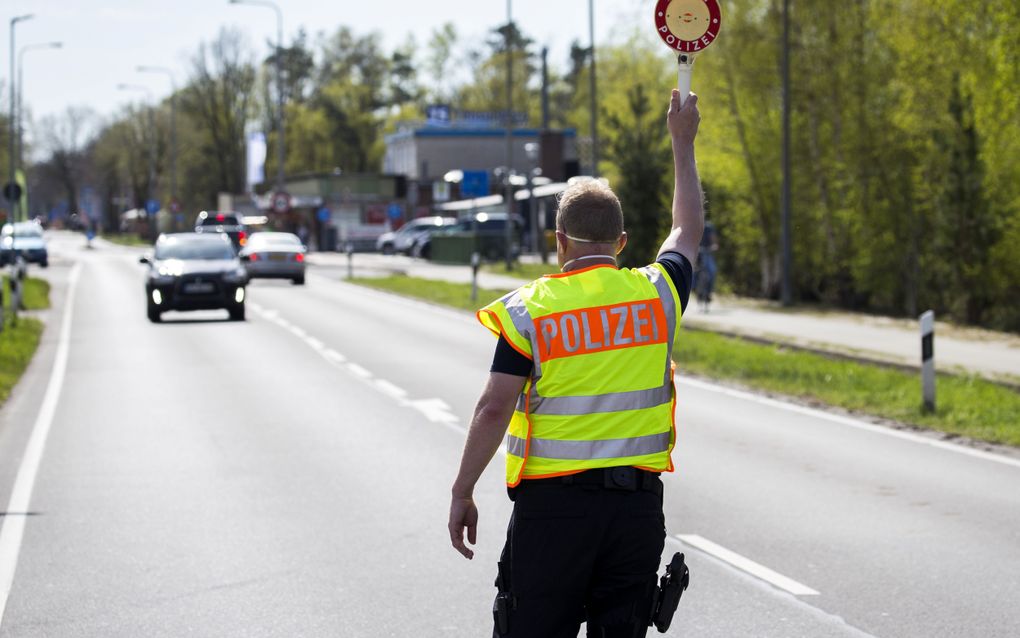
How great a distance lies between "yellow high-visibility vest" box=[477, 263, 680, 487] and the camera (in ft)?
13.4

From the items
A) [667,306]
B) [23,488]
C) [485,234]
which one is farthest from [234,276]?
[485,234]

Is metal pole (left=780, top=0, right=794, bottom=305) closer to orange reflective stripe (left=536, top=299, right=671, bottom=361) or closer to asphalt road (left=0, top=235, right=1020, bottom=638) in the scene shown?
asphalt road (left=0, top=235, right=1020, bottom=638)

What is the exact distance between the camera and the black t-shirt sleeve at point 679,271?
14.2 ft

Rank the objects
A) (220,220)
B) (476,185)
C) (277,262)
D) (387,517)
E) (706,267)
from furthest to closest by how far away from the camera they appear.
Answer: (220,220), (476,185), (277,262), (706,267), (387,517)

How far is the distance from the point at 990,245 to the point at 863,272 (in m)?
5.91

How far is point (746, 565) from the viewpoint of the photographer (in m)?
7.57

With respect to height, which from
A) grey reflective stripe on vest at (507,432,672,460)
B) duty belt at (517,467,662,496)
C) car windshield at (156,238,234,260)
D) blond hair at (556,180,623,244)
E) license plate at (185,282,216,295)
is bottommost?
license plate at (185,282,216,295)

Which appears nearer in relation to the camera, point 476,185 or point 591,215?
point 591,215

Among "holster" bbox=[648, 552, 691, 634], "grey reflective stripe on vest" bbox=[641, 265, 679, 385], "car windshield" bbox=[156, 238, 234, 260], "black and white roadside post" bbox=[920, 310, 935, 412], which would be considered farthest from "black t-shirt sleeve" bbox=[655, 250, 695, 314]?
"car windshield" bbox=[156, 238, 234, 260]

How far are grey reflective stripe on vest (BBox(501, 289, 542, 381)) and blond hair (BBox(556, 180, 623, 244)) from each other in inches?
9.7

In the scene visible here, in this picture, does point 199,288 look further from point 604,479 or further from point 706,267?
point 604,479

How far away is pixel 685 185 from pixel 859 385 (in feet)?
40.0

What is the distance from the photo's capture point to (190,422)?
44.6ft

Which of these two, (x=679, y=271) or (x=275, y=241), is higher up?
(x=679, y=271)
